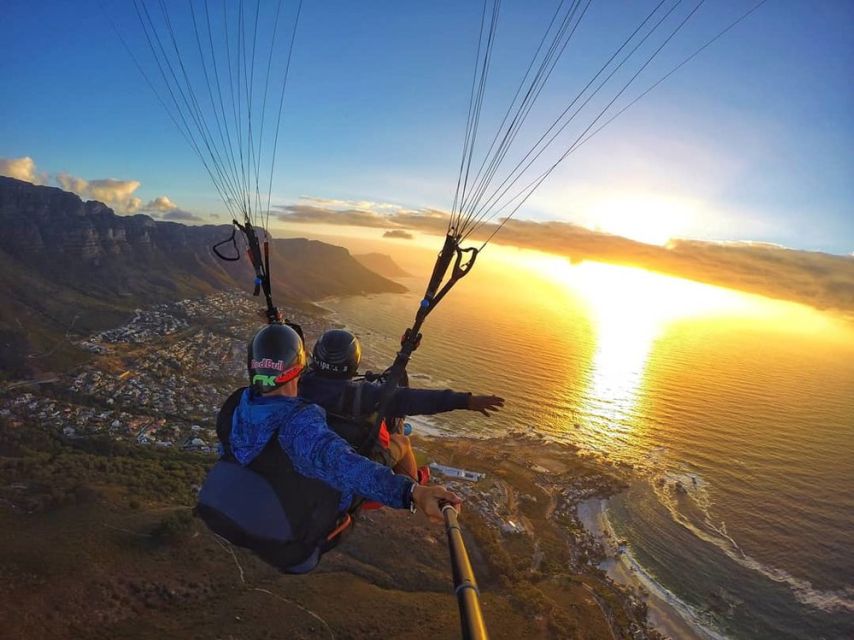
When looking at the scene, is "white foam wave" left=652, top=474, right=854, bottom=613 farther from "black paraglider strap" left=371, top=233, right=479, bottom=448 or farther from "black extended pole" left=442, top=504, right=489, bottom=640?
"black extended pole" left=442, top=504, right=489, bottom=640

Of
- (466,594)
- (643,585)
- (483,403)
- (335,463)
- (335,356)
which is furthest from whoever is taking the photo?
(643,585)

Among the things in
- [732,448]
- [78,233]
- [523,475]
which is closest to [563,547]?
[523,475]

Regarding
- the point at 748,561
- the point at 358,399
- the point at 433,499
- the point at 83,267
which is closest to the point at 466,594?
the point at 433,499

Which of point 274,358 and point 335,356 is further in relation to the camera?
point 335,356

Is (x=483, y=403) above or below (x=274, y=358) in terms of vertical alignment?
below

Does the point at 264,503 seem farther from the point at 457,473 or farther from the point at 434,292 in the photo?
the point at 457,473

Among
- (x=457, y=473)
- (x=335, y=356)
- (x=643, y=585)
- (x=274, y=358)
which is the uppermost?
(x=274, y=358)
